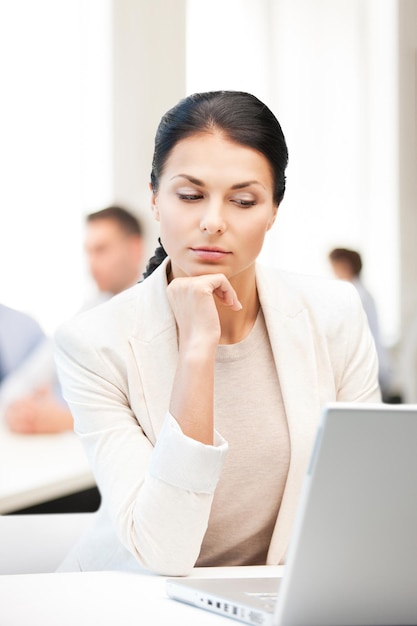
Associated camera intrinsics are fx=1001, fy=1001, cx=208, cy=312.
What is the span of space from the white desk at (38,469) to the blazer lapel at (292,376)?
93cm

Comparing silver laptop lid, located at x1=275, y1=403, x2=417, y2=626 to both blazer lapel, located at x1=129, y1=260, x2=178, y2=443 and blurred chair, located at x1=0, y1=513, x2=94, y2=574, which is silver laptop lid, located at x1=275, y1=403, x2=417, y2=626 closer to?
blazer lapel, located at x1=129, y1=260, x2=178, y2=443

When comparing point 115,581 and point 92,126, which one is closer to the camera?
point 115,581

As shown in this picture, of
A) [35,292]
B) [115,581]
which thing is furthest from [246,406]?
[35,292]

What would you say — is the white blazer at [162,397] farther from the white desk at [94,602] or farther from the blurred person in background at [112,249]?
the blurred person in background at [112,249]

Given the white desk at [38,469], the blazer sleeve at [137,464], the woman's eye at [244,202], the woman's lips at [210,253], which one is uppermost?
the woman's eye at [244,202]

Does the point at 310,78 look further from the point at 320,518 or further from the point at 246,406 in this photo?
the point at 320,518

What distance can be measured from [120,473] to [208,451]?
172mm

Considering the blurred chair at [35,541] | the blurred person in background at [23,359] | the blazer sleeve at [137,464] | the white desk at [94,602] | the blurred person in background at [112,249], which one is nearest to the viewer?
the white desk at [94,602]

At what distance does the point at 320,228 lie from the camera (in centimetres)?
647

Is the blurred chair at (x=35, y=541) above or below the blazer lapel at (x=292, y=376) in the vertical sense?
below

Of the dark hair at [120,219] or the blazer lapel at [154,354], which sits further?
the dark hair at [120,219]

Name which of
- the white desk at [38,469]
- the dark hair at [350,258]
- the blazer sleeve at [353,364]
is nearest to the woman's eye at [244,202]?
the blazer sleeve at [353,364]

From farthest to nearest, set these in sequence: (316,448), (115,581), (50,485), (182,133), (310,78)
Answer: (310,78), (50,485), (182,133), (115,581), (316,448)

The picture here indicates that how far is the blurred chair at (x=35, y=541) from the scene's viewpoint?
170cm
